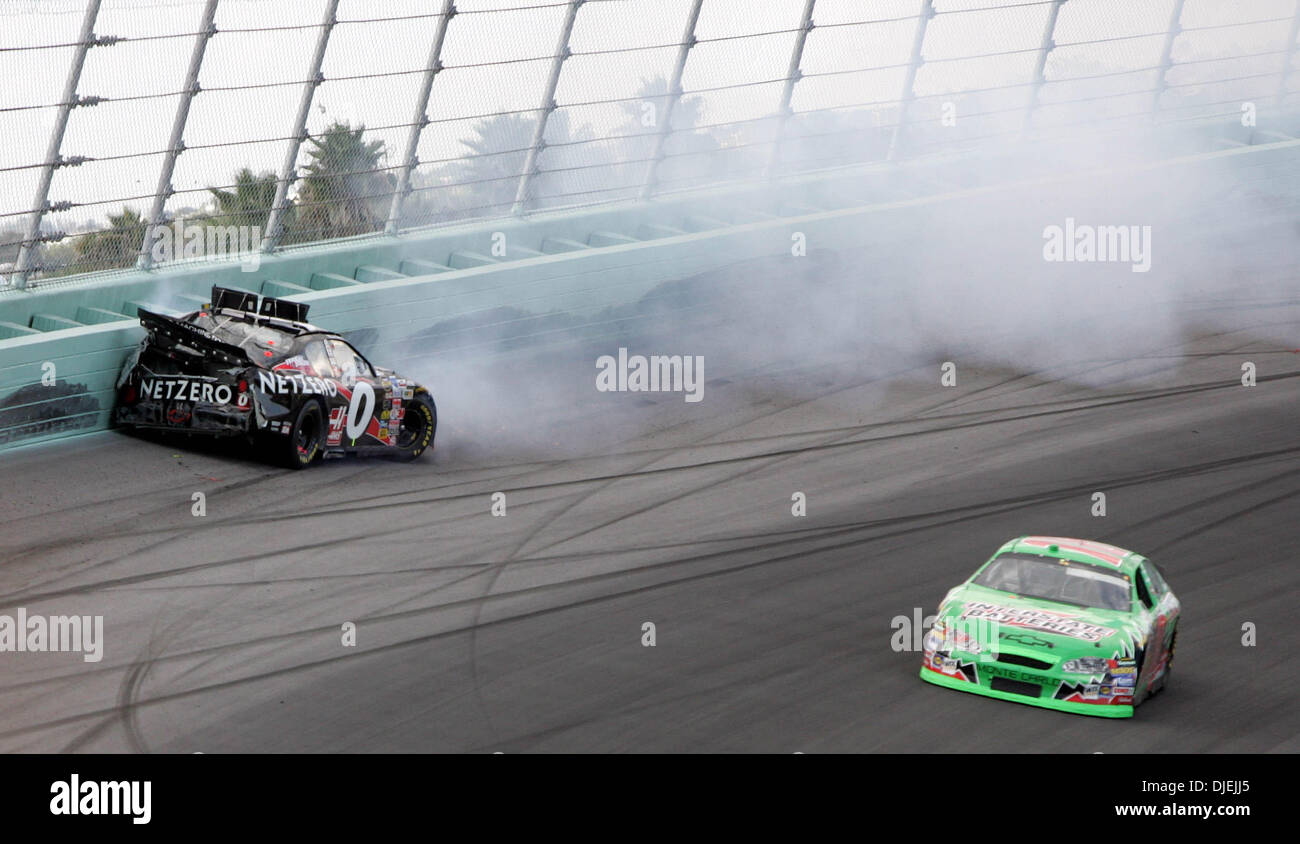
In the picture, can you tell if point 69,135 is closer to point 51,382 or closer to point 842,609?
point 51,382

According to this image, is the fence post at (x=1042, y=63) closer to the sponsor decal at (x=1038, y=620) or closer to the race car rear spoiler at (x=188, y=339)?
the race car rear spoiler at (x=188, y=339)

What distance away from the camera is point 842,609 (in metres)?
12.0

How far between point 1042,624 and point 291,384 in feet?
23.9

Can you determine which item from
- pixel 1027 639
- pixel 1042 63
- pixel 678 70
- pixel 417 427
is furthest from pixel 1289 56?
pixel 1027 639

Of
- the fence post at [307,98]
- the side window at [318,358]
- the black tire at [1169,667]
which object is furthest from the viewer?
the fence post at [307,98]

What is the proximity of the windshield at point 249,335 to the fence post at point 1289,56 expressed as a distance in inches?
716

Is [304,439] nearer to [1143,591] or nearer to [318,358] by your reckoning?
[318,358]

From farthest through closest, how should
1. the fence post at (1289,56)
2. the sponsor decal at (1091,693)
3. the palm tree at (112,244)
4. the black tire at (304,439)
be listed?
the fence post at (1289,56), the palm tree at (112,244), the black tire at (304,439), the sponsor decal at (1091,693)

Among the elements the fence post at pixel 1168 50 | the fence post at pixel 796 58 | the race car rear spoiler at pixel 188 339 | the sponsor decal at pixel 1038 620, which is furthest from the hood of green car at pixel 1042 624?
the fence post at pixel 1168 50

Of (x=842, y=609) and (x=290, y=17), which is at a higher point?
(x=290, y=17)

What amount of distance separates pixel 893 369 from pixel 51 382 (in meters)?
9.61

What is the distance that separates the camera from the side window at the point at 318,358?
15.2m

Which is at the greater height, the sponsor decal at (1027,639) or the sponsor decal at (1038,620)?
the sponsor decal at (1038,620)
